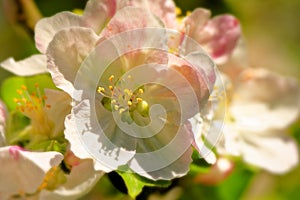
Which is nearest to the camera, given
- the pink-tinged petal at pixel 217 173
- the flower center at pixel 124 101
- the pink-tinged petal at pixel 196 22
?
the flower center at pixel 124 101

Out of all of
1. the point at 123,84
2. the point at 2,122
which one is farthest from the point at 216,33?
the point at 2,122

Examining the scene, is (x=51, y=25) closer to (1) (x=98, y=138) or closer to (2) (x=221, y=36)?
(1) (x=98, y=138)

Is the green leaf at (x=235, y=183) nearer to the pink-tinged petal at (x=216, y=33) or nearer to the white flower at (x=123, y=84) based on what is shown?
the pink-tinged petal at (x=216, y=33)

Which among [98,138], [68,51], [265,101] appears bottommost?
[265,101]

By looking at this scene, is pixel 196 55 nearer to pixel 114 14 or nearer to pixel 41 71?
pixel 114 14

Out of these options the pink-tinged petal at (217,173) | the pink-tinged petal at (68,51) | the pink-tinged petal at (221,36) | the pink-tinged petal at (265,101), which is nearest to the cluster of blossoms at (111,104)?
the pink-tinged petal at (68,51)
